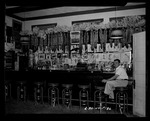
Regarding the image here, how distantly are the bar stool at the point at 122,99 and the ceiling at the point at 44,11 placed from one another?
446 centimetres

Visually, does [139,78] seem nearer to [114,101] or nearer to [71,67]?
[114,101]

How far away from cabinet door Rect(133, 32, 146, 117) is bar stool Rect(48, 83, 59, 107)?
9.37 ft

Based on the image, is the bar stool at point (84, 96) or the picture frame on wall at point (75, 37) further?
the picture frame on wall at point (75, 37)

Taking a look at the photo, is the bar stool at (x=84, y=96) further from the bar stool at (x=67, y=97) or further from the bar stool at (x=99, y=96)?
the bar stool at (x=67, y=97)

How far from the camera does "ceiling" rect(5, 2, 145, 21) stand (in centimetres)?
907

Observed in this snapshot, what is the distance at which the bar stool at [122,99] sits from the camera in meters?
5.83

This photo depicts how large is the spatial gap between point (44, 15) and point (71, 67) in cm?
341

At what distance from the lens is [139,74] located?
17.7 ft

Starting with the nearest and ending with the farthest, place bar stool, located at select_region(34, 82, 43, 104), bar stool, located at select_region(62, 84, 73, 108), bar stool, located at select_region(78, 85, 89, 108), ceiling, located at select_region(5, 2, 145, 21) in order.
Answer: bar stool, located at select_region(78, 85, 89, 108)
bar stool, located at select_region(62, 84, 73, 108)
bar stool, located at select_region(34, 82, 43, 104)
ceiling, located at select_region(5, 2, 145, 21)

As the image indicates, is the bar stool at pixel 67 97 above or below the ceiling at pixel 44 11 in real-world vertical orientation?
below

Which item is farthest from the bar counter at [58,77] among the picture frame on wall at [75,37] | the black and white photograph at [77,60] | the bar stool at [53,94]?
the picture frame on wall at [75,37]

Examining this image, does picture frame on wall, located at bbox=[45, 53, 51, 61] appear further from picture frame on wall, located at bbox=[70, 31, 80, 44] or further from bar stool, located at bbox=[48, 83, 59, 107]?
bar stool, located at bbox=[48, 83, 59, 107]

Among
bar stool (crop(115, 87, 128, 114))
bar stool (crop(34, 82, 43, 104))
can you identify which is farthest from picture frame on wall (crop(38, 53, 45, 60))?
bar stool (crop(115, 87, 128, 114))

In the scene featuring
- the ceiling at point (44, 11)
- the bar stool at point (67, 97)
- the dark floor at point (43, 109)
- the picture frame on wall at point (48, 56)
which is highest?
the ceiling at point (44, 11)
